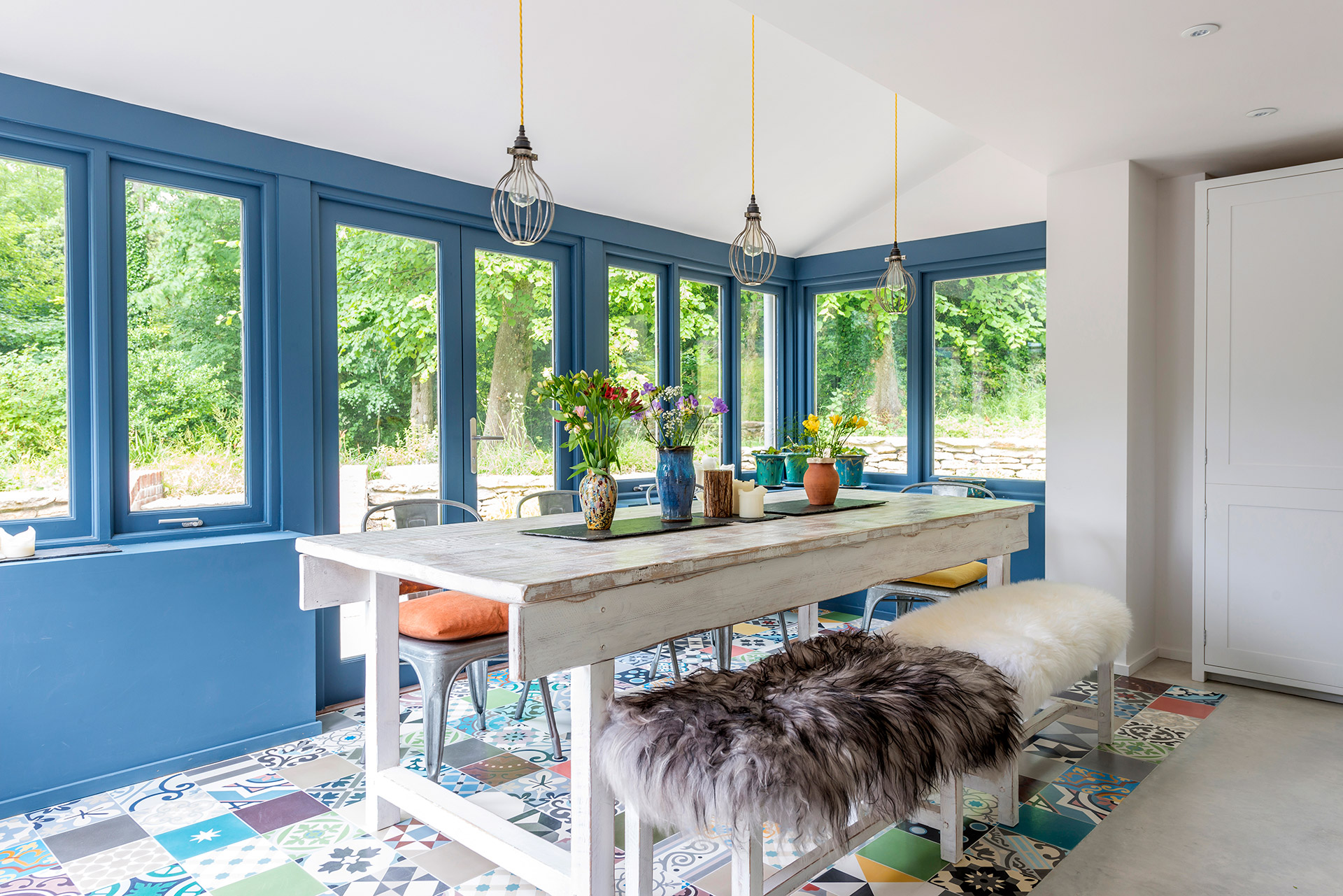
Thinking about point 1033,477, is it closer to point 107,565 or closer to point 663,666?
point 663,666

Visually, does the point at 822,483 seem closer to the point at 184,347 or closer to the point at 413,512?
the point at 413,512

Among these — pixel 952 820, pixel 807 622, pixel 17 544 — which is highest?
pixel 17 544

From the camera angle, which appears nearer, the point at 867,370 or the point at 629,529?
the point at 629,529

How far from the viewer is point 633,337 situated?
4.39 metres

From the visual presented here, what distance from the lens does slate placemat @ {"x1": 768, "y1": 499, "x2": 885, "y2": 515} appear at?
2.61m

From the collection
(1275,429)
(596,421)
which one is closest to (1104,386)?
(1275,429)

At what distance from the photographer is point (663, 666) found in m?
3.81

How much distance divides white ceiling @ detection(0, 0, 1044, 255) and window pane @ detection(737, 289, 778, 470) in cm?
70

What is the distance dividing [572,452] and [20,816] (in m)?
2.44

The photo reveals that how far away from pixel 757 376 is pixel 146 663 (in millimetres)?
3633

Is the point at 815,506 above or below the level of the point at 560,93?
below

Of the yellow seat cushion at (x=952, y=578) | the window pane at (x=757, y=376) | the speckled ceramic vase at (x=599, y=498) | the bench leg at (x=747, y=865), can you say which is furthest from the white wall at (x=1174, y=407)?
the bench leg at (x=747, y=865)

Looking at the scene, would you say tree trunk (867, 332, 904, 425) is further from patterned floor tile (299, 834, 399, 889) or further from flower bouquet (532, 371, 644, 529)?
patterned floor tile (299, 834, 399, 889)

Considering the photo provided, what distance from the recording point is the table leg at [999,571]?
302 cm
